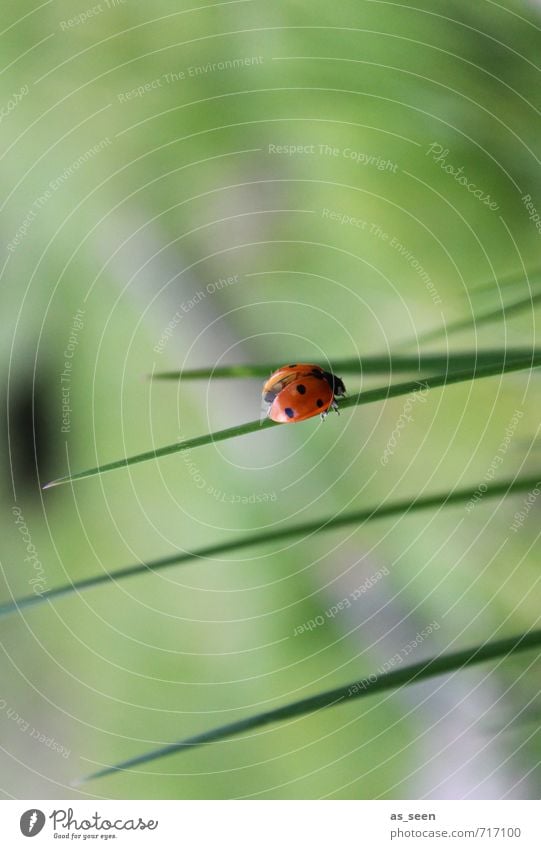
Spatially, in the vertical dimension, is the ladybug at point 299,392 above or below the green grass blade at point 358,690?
above

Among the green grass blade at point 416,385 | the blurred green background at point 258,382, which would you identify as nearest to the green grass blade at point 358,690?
the blurred green background at point 258,382

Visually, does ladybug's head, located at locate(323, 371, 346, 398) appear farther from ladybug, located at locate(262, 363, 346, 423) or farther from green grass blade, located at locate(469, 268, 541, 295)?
green grass blade, located at locate(469, 268, 541, 295)

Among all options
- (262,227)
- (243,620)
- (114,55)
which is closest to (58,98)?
(114,55)

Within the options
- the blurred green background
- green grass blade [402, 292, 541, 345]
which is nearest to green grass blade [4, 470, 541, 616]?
the blurred green background

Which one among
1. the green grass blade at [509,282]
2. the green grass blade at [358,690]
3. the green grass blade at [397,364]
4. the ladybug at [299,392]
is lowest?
the green grass blade at [358,690]

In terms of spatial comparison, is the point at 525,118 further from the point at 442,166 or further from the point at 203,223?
the point at 203,223

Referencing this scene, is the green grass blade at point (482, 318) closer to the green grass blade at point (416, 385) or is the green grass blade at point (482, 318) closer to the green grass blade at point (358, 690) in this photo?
the green grass blade at point (416, 385)

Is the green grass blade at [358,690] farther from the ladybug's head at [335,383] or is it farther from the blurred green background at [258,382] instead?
the ladybug's head at [335,383]
